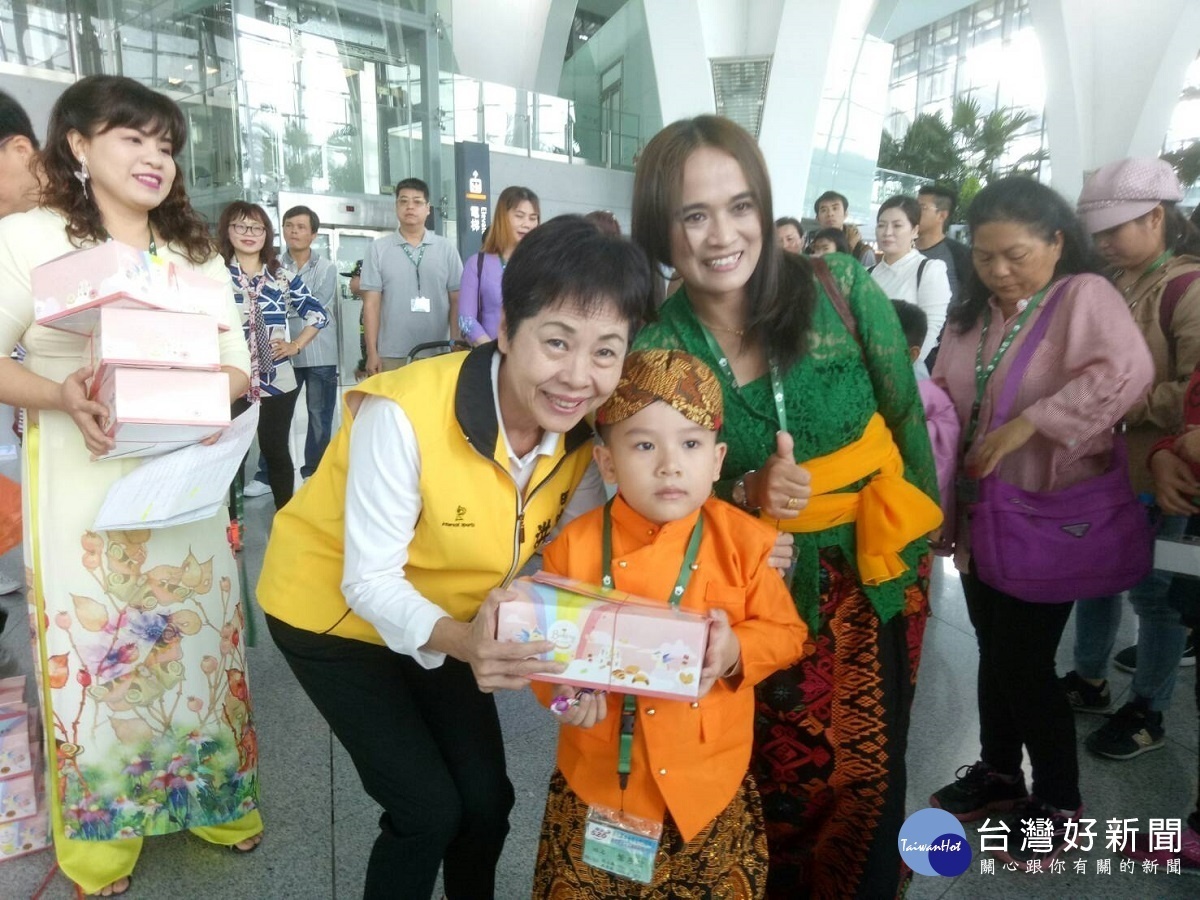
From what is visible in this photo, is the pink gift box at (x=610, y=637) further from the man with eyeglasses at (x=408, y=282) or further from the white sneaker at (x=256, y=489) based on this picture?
the white sneaker at (x=256, y=489)

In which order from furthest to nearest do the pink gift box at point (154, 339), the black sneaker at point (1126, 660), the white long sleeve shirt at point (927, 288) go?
the white long sleeve shirt at point (927, 288) → the black sneaker at point (1126, 660) → the pink gift box at point (154, 339)

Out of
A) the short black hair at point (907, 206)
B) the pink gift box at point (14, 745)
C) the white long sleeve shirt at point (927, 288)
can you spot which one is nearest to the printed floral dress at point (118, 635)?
the pink gift box at point (14, 745)

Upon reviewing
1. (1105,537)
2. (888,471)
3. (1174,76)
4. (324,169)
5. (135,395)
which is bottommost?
(1105,537)

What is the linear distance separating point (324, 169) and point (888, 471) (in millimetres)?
9464

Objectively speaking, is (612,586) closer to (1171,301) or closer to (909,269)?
(1171,301)

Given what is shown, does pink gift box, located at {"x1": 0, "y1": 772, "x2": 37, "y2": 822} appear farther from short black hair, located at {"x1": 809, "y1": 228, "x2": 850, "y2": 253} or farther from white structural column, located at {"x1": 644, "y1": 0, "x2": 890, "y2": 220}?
white structural column, located at {"x1": 644, "y1": 0, "x2": 890, "y2": 220}

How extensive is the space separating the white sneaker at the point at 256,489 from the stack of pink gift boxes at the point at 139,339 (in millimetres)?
3806

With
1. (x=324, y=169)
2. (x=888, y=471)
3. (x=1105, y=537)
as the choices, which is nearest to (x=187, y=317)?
(x=888, y=471)

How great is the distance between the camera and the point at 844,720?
5.02 feet

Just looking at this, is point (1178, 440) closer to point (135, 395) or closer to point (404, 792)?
point (404, 792)

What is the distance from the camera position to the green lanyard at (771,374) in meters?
1.47

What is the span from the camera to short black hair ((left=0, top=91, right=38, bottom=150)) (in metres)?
2.12

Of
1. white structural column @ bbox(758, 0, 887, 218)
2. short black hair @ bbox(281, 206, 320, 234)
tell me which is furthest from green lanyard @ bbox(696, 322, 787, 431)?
white structural column @ bbox(758, 0, 887, 218)

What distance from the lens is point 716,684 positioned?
1.34 m
